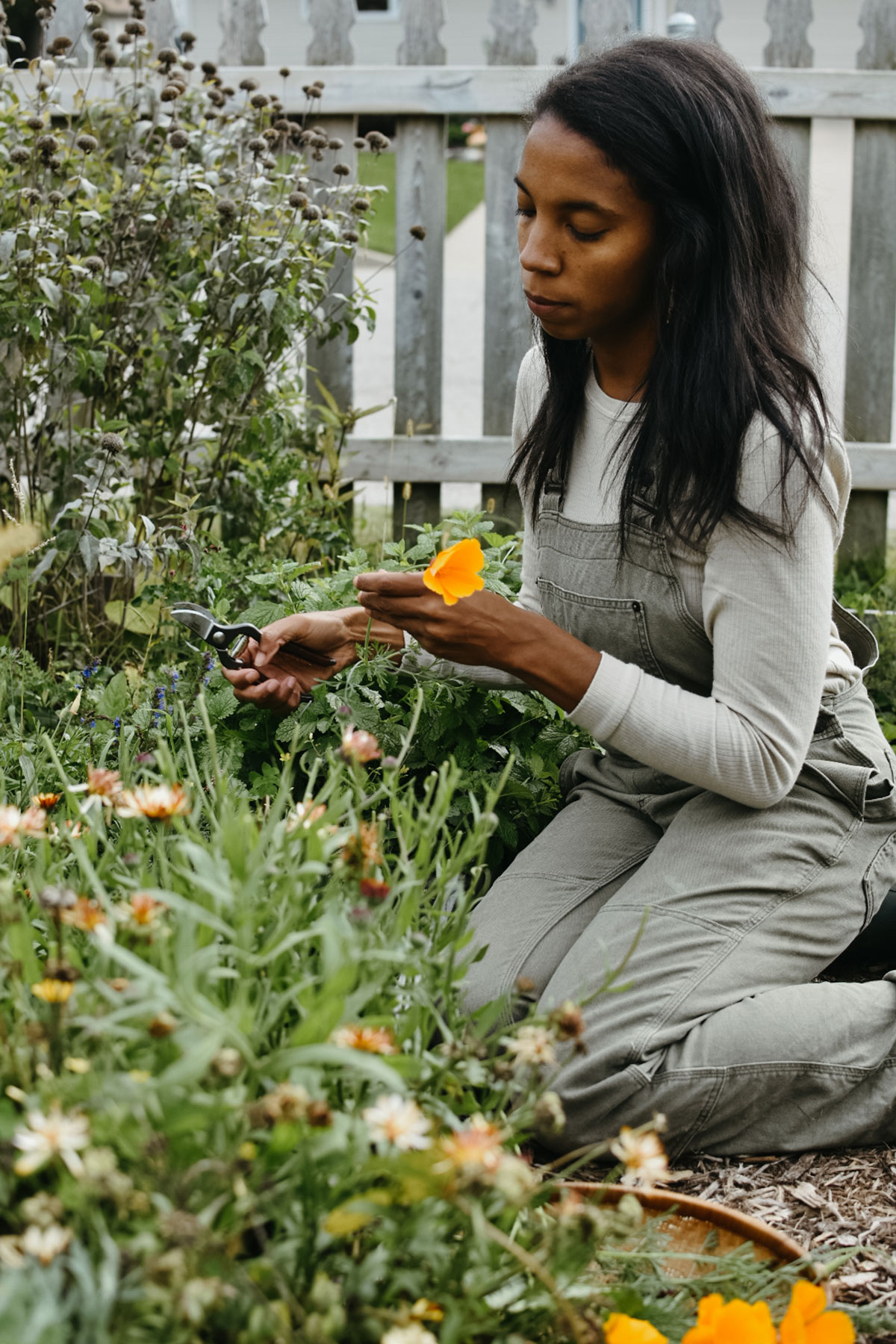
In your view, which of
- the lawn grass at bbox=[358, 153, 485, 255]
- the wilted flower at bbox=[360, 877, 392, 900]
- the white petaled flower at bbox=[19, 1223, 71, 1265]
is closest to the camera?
the white petaled flower at bbox=[19, 1223, 71, 1265]

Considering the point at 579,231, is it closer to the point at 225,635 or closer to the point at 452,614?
the point at 452,614

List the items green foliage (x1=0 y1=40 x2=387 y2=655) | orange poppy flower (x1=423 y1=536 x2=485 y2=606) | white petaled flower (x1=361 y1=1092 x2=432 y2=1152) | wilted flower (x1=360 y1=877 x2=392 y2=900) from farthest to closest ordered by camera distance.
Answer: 1. green foliage (x1=0 y1=40 x2=387 y2=655)
2. orange poppy flower (x1=423 y1=536 x2=485 y2=606)
3. wilted flower (x1=360 y1=877 x2=392 y2=900)
4. white petaled flower (x1=361 y1=1092 x2=432 y2=1152)

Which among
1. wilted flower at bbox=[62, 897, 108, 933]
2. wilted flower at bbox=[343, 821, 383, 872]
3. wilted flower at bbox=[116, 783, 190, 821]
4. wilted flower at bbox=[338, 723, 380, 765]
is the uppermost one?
wilted flower at bbox=[338, 723, 380, 765]

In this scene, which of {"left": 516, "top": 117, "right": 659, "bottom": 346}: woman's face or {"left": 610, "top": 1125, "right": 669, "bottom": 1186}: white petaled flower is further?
{"left": 516, "top": 117, "right": 659, "bottom": 346}: woman's face

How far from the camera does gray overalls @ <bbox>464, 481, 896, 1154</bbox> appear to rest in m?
1.70

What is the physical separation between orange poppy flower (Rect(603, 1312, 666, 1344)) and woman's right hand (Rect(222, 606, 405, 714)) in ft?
4.06

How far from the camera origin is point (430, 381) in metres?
4.31

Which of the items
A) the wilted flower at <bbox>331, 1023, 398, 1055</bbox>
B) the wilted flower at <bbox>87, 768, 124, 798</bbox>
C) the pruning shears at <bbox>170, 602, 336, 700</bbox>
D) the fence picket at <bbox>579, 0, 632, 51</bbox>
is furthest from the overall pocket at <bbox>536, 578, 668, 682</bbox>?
the fence picket at <bbox>579, 0, 632, 51</bbox>

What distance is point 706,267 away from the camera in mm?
1783

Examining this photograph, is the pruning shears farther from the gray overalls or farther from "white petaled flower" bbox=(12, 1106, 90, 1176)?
"white petaled flower" bbox=(12, 1106, 90, 1176)

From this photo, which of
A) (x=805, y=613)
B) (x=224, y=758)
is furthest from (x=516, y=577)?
(x=805, y=613)

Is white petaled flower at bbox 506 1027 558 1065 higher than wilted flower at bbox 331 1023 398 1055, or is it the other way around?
wilted flower at bbox 331 1023 398 1055

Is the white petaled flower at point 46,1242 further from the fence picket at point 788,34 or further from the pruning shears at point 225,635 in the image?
the fence picket at point 788,34

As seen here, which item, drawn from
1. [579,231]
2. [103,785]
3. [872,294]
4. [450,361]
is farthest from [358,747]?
[450,361]
